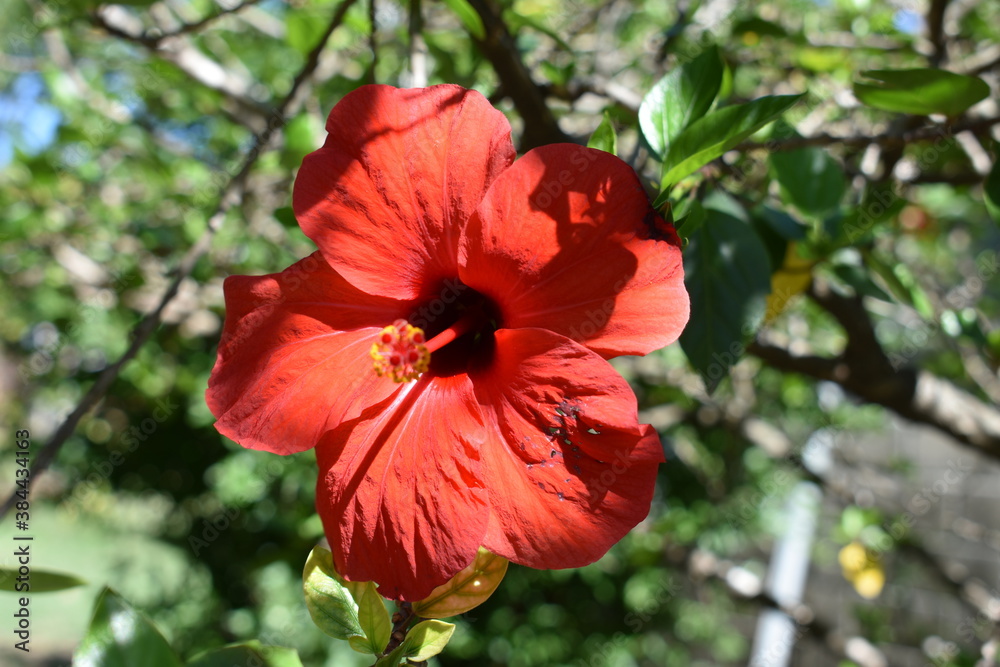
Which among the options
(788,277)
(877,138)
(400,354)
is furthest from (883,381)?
(400,354)

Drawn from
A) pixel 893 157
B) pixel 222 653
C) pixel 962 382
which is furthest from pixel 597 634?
pixel 222 653

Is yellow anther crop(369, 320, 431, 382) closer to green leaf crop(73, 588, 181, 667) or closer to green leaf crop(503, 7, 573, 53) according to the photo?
green leaf crop(73, 588, 181, 667)

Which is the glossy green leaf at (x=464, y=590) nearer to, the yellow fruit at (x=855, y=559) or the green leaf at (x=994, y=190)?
the green leaf at (x=994, y=190)

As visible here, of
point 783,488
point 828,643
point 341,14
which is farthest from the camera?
point 783,488

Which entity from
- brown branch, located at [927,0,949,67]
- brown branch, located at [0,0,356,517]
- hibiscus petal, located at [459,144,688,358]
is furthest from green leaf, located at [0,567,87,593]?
brown branch, located at [927,0,949,67]

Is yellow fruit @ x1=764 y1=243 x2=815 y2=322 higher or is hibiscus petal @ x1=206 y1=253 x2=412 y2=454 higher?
hibiscus petal @ x1=206 y1=253 x2=412 y2=454

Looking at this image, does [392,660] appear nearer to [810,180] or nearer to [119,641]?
[119,641]

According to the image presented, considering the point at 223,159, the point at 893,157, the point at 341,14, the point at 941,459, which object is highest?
the point at 341,14

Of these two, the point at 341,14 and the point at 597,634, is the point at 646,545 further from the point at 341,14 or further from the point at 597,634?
the point at 341,14
